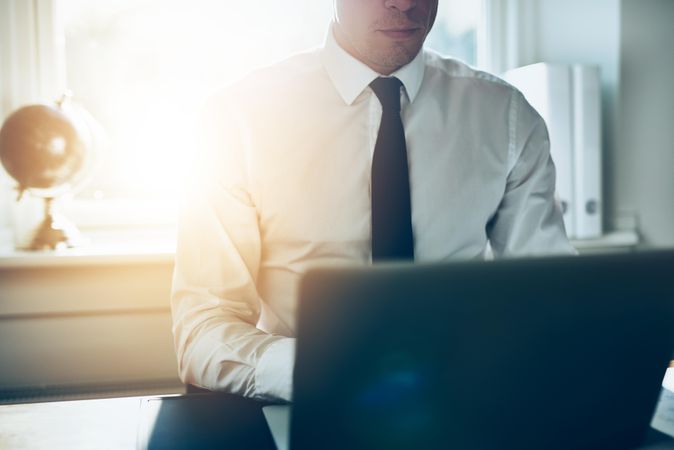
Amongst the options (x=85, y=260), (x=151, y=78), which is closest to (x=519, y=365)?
(x=85, y=260)

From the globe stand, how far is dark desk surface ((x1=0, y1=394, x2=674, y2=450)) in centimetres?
83

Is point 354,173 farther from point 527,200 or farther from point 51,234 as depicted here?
point 51,234

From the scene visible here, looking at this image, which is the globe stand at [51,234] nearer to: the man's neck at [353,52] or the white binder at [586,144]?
the man's neck at [353,52]

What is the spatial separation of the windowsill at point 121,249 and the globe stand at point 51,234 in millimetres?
22

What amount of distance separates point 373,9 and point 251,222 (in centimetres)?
43

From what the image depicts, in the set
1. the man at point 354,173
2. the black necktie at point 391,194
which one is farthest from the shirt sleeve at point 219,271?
Answer: the black necktie at point 391,194

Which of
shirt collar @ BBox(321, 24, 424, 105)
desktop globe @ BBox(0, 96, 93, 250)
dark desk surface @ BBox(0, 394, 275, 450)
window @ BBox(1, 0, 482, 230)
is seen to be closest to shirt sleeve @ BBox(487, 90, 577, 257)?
shirt collar @ BBox(321, 24, 424, 105)

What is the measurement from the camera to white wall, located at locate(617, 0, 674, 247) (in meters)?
1.83

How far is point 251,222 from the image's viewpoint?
3.77 ft

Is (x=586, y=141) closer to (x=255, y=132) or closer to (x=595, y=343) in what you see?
(x=255, y=132)

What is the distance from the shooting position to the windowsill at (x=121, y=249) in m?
1.44

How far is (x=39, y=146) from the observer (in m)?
1.42

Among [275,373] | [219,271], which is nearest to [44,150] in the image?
[219,271]

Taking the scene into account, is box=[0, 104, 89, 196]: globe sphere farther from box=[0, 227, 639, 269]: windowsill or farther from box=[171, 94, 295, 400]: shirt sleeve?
box=[171, 94, 295, 400]: shirt sleeve
